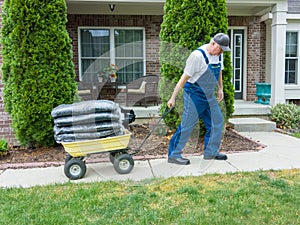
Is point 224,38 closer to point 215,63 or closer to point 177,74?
point 215,63

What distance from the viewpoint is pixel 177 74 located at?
539 centimetres

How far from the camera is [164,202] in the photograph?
2.94 m

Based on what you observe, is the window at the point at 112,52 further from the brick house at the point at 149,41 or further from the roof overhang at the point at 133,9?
the roof overhang at the point at 133,9

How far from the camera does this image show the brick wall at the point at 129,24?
8.80 metres

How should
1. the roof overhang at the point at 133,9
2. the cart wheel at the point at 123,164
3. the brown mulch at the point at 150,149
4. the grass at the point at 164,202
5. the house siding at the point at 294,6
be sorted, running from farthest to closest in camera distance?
the house siding at the point at 294,6 → the roof overhang at the point at 133,9 → the brown mulch at the point at 150,149 → the cart wheel at the point at 123,164 → the grass at the point at 164,202

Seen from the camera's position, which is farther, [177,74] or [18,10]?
[177,74]

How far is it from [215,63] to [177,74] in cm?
143

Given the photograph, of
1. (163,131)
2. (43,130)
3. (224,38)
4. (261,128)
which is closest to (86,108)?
(43,130)

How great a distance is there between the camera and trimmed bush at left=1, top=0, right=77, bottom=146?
4.70 m

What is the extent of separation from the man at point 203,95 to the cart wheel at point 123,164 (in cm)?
68

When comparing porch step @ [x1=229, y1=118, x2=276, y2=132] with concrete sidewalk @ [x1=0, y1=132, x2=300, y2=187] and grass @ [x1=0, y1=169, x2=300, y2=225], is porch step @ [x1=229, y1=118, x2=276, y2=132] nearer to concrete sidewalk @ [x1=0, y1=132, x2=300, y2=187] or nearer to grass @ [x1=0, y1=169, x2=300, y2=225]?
concrete sidewalk @ [x1=0, y1=132, x2=300, y2=187]

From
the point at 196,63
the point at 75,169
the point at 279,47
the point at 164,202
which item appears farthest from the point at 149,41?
the point at 164,202

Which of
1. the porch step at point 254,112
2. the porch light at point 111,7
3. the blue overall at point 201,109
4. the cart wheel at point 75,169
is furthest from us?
the porch light at point 111,7

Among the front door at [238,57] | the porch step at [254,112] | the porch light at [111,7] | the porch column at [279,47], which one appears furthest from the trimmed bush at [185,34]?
the front door at [238,57]
